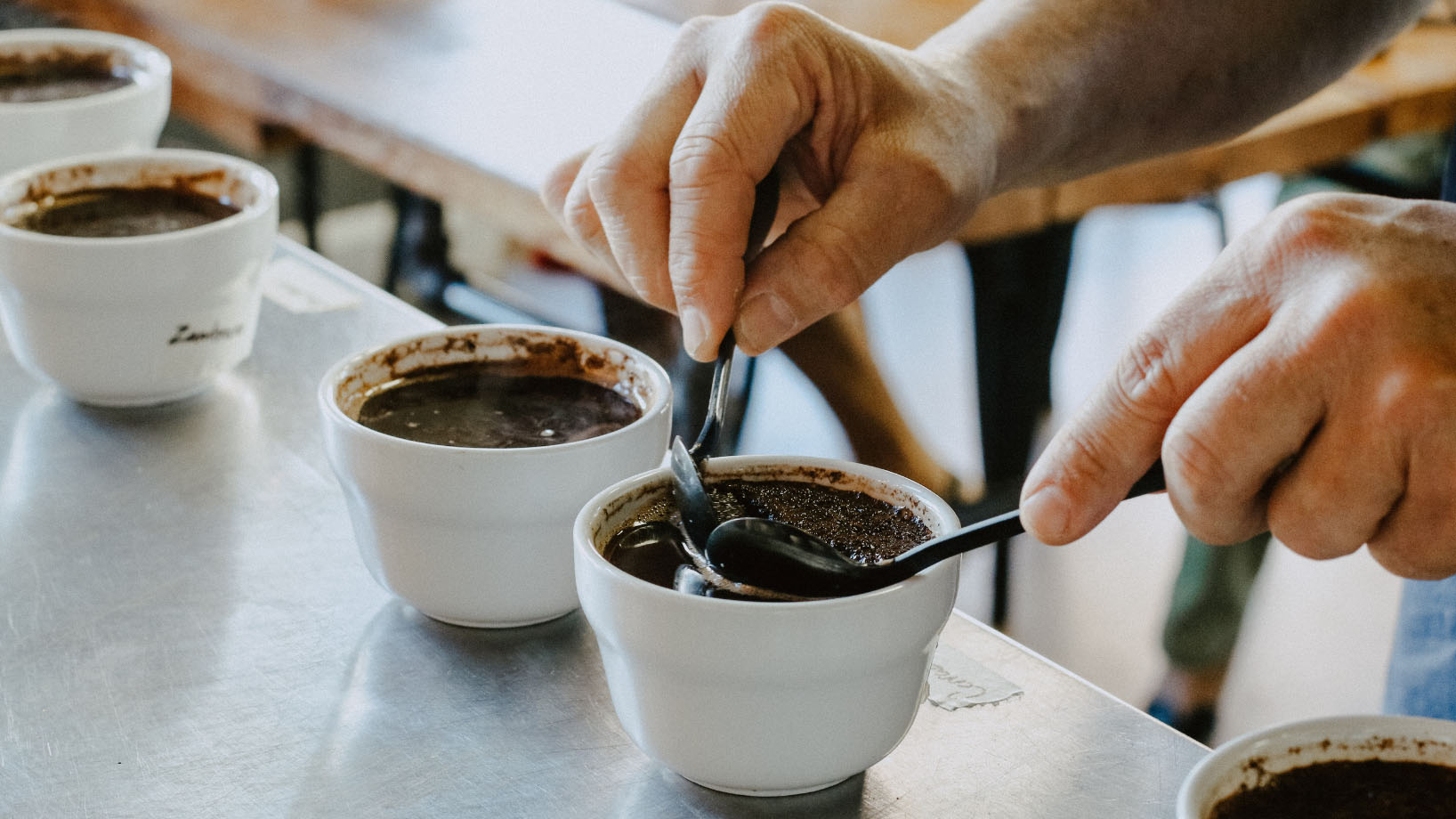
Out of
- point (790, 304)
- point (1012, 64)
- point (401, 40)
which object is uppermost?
point (1012, 64)

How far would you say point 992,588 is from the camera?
9.06 feet

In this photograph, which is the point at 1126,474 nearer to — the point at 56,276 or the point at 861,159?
the point at 861,159

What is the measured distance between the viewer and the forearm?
1196 mm

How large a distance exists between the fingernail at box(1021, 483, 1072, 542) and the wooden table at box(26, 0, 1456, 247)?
1125 mm

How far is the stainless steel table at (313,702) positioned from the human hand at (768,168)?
0.25 meters

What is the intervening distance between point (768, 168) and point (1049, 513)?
0.38m

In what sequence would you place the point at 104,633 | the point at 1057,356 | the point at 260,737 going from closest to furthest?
the point at 260,737 → the point at 104,633 → the point at 1057,356

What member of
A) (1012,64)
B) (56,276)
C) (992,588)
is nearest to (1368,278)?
(1012,64)

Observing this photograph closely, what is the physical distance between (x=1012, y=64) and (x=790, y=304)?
1.14ft

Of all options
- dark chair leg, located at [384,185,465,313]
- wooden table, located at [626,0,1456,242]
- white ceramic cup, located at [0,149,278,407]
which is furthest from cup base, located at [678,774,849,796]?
dark chair leg, located at [384,185,465,313]

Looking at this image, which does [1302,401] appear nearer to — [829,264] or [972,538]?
[972,538]

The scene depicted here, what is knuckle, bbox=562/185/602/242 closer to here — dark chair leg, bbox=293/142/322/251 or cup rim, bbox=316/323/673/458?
cup rim, bbox=316/323/673/458

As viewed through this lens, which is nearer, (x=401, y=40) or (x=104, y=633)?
(x=104, y=633)

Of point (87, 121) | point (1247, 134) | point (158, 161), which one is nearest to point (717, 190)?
point (158, 161)
